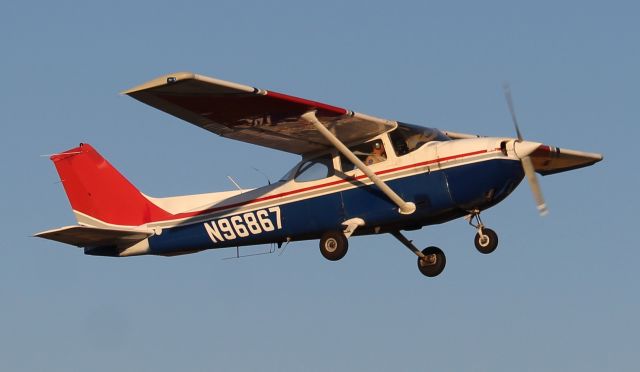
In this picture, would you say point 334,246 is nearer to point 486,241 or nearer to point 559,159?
point 486,241

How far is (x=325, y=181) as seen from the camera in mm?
20281

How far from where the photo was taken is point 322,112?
1944cm

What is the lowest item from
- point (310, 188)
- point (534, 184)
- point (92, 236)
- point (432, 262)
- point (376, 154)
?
point (432, 262)

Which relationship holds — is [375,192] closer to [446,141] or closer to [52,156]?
[446,141]

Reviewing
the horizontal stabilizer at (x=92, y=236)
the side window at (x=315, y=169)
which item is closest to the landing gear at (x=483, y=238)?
the side window at (x=315, y=169)

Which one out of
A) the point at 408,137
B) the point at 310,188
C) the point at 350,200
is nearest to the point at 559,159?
the point at 408,137

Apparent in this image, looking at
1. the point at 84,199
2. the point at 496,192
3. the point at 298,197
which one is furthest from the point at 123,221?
the point at 496,192

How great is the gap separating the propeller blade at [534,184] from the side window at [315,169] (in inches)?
120

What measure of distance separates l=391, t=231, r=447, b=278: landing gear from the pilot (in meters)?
1.45

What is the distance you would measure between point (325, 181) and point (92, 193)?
15.7 feet

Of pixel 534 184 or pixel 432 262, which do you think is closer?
pixel 534 184

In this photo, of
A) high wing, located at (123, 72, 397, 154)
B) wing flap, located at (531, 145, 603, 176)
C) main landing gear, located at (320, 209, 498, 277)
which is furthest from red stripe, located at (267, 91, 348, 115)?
wing flap, located at (531, 145, 603, 176)

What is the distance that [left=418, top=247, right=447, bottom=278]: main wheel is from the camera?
2078 cm

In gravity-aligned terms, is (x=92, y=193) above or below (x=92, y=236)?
above
